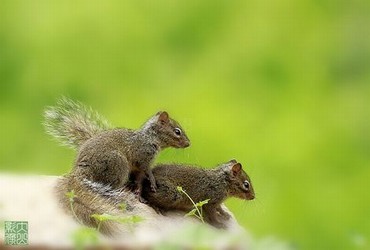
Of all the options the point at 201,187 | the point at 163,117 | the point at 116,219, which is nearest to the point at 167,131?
the point at 163,117

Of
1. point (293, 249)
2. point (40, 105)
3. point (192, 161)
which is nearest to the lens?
point (293, 249)

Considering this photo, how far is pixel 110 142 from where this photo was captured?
8.71 ft

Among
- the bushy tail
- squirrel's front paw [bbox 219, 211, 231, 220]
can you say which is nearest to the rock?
squirrel's front paw [bbox 219, 211, 231, 220]

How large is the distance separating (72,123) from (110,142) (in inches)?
9.7

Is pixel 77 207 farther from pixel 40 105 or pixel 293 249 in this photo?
pixel 40 105

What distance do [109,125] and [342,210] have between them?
1040 millimetres

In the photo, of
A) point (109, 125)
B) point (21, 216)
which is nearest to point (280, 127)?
point (109, 125)

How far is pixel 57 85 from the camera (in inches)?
162

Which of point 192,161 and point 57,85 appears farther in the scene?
point 57,85

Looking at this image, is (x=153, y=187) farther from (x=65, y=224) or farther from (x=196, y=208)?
(x=65, y=224)

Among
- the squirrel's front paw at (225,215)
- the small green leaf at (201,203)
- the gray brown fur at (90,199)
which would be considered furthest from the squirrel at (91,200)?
the squirrel's front paw at (225,215)

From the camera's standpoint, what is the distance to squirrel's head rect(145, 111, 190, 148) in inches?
108

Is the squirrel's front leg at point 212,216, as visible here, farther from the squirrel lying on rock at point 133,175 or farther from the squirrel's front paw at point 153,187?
the squirrel's front paw at point 153,187

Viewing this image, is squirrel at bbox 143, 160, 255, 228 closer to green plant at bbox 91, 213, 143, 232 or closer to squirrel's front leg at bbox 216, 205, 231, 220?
squirrel's front leg at bbox 216, 205, 231, 220
